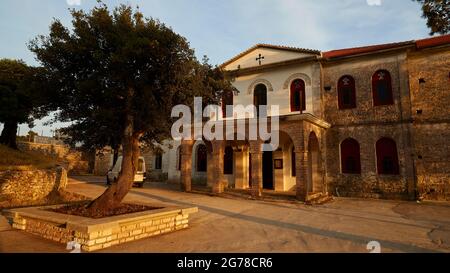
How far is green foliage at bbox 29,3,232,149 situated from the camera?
707 cm

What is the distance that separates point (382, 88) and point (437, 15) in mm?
6932

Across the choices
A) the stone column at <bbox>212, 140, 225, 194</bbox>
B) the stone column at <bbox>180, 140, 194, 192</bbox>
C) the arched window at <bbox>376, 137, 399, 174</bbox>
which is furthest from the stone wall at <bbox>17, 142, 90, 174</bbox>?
the arched window at <bbox>376, 137, 399, 174</bbox>

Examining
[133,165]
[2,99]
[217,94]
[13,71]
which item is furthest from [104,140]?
[13,71]

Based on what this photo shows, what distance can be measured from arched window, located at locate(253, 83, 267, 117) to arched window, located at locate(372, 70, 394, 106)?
20.1ft

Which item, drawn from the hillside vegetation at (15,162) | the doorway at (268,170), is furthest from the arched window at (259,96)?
the hillside vegetation at (15,162)

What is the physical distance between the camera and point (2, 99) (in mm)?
13586

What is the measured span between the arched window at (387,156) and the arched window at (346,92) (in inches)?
101

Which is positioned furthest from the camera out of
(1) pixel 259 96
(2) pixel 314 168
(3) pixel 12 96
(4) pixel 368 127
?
(1) pixel 259 96

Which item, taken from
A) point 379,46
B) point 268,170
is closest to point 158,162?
point 268,170

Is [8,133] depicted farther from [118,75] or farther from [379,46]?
[379,46]

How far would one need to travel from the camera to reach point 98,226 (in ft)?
17.4

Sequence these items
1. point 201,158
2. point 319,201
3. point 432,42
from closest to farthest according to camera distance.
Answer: point 319,201 → point 432,42 → point 201,158

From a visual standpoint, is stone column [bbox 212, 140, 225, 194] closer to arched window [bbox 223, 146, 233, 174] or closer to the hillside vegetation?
arched window [bbox 223, 146, 233, 174]
